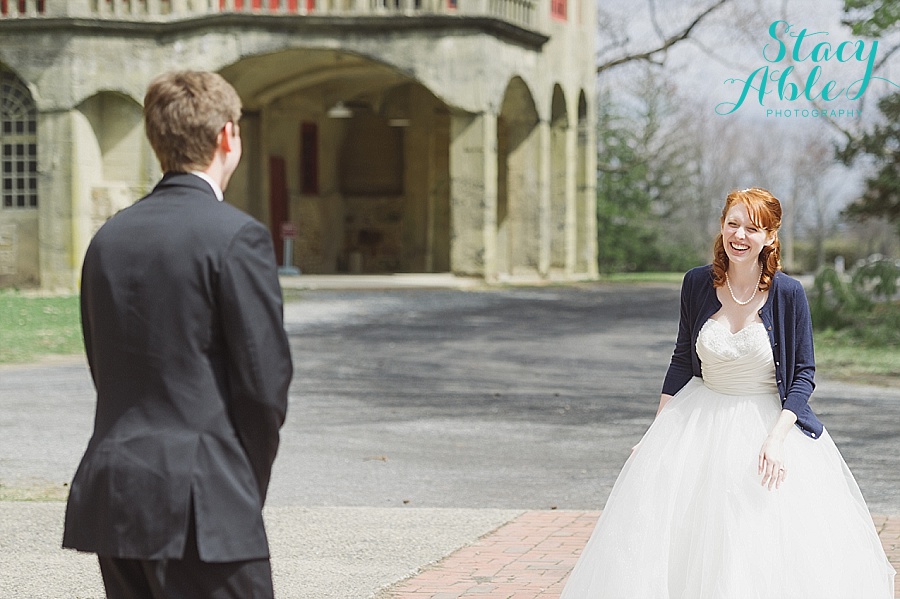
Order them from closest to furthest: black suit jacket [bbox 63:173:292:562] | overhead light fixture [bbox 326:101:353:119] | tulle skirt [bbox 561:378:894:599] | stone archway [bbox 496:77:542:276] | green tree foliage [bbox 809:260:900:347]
Result: black suit jacket [bbox 63:173:292:562]
tulle skirt [bbox 561:378:894:599]
green tree foliage [bbox 809:260:900:347]
stone archway [bbox 496:77:542:276]
overhead light fixture [bbox 326:101:353:119]

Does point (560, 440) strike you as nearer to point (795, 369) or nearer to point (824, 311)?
point (795, 369)

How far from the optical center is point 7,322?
1967cm

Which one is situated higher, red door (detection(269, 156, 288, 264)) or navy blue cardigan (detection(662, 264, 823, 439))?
red door (detection(269, 156, 288, 264))

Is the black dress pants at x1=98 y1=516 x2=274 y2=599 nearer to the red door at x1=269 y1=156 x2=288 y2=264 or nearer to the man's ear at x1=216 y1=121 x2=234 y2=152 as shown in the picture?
the man's ear at x1=216 y1=121 x2=234 y2=152

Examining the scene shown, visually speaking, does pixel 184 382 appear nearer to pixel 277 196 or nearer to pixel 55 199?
pixel 55 199

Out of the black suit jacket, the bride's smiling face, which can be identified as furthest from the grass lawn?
the black suit jacket

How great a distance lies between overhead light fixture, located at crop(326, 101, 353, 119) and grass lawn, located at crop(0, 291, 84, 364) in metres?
12.3

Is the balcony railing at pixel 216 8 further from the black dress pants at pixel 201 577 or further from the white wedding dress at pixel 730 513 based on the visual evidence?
the black dress pants at pixel 201 577

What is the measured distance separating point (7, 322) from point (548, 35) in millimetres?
13703

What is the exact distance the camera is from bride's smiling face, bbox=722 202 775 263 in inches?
191

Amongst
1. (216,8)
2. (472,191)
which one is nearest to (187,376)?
(472,191)

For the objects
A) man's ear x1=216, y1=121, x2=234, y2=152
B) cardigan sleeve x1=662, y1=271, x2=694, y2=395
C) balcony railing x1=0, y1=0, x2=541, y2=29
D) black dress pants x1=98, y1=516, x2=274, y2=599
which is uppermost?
balcony railing x1=0, y1=0, x2=541, y2=29

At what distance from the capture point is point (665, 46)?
136 feet

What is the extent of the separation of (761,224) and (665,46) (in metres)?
37.7
